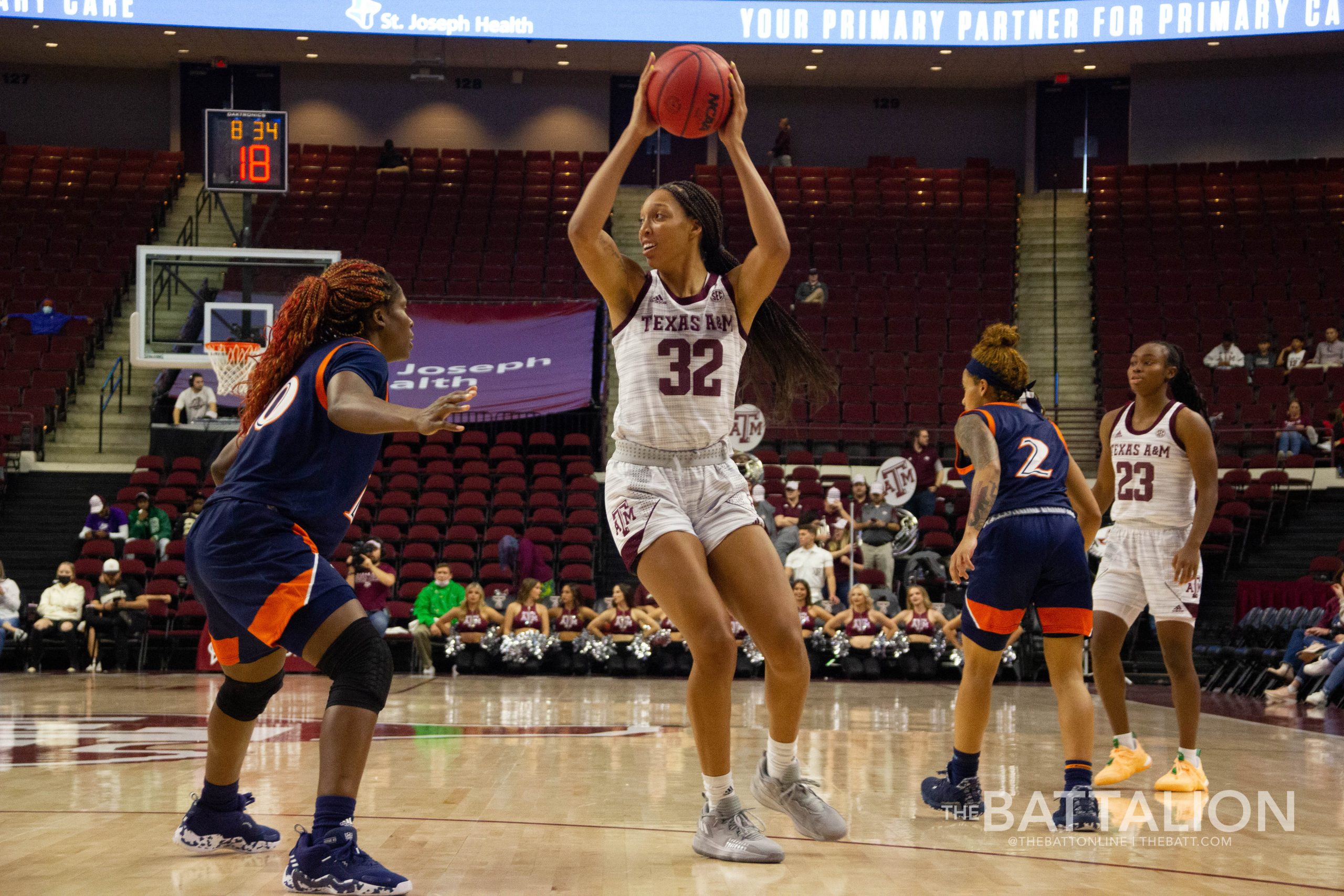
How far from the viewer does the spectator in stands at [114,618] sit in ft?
41.7

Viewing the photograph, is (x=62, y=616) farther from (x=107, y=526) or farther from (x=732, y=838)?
(x=732, y=838)

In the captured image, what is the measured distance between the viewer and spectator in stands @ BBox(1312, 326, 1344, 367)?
16.7m

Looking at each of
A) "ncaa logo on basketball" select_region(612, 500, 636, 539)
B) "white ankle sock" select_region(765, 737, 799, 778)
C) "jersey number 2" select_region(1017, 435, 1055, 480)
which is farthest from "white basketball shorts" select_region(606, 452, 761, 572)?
"jersey number 2" select_region(1017, 435, 1055, 480)

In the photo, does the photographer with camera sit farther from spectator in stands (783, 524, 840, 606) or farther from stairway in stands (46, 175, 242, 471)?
stairway in stands (46, 175, 242, 471)

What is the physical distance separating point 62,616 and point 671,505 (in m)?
11.0

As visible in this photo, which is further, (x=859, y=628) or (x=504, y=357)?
(x=504, y=357)

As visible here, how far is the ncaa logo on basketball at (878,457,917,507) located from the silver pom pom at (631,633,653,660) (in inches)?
131

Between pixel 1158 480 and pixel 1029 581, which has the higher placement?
pixel 1158 480

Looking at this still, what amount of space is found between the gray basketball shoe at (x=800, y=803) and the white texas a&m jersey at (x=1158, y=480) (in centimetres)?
233

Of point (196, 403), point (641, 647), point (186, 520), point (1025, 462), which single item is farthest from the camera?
point (196, 403)

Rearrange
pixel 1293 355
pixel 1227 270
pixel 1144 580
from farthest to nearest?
pixel 1227 270, pixel 1293 355, pixel 1144 580

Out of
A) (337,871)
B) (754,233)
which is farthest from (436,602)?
(337,871)

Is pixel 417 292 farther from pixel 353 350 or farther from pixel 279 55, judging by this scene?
pixel 353 350

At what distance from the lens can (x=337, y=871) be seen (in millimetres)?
3053
